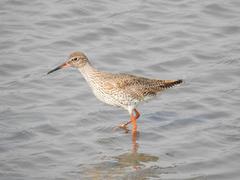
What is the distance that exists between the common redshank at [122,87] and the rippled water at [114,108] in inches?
17.0

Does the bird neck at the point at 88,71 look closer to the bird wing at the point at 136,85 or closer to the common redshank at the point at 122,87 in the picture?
the common redshank at the point at 122,87

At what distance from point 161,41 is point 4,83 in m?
4.35

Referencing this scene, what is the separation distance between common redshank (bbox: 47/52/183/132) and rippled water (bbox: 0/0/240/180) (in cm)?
43

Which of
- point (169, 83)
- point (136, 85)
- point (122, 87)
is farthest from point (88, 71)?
point (169, 83)

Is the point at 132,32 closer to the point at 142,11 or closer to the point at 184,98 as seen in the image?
the point at 142,11

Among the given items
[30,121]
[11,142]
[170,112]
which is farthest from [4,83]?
[170,112]

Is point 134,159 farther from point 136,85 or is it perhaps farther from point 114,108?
point 114,108

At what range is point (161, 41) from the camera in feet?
52.2

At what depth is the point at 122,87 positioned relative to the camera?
1245cm

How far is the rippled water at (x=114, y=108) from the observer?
1059 centimetres

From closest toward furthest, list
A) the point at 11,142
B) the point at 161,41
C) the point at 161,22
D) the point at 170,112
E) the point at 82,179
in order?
1. the point at 82,179
2. the point at 11,142
3. the point at 170,112
4. the point at 161,41
5. the point at 161,22

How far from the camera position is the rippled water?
10586 mm

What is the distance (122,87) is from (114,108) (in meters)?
1.08

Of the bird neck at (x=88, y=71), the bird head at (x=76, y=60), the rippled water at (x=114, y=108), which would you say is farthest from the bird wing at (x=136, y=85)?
the bird head at (x=76, y=60)
